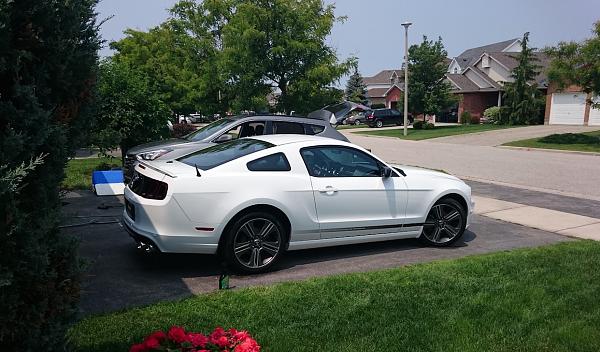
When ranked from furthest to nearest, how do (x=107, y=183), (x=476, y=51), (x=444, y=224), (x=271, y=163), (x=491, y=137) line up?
(x=476, y=51) → (x=491, y=137) → (x=107, y=183) → (x=444, y=224) → (x=271, y=163)

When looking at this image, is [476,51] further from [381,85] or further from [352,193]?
[352,193]

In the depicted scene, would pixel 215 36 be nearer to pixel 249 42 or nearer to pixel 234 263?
pixel 249 42

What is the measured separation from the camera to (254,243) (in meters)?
5.39

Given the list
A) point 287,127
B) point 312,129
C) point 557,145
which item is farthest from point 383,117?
point 287,127

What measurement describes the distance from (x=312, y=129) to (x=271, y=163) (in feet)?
14.8

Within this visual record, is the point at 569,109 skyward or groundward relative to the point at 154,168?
groundward

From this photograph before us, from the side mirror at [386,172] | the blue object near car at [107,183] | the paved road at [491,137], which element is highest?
the side mirror at [386,172]

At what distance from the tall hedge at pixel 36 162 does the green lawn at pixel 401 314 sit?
3.72ft

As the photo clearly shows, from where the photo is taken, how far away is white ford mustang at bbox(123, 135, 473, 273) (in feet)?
17.0

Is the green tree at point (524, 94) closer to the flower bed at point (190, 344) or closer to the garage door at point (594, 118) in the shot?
the garage door at point (594, 118)

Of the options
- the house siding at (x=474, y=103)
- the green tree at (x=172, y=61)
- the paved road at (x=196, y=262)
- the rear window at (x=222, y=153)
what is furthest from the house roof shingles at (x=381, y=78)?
the rear window at (x=222, y=153)

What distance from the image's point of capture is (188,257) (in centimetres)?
598

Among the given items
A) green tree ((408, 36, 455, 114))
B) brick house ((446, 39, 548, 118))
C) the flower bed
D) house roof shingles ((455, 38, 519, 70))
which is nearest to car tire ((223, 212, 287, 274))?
the flower bed

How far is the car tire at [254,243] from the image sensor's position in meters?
5.30
